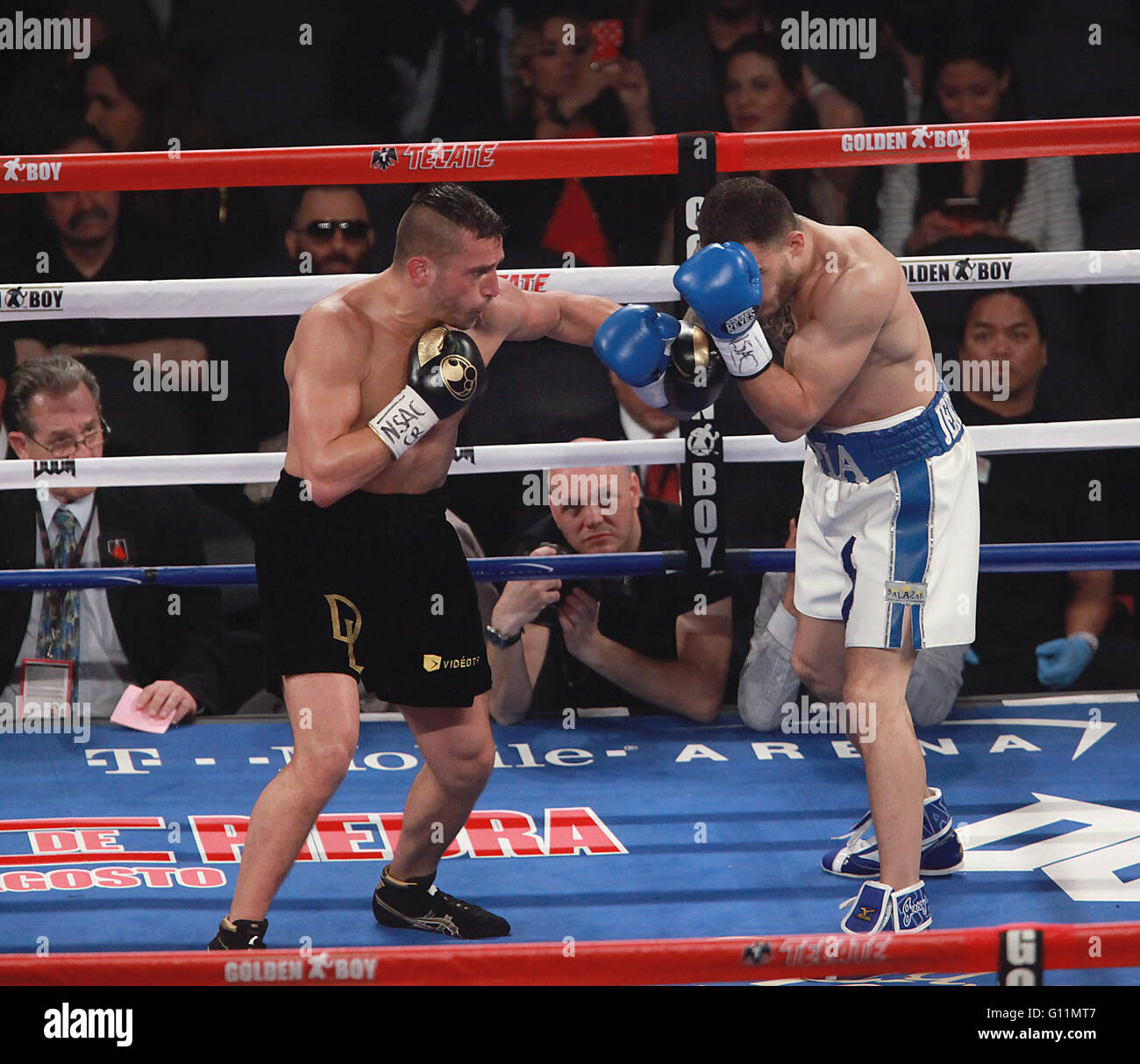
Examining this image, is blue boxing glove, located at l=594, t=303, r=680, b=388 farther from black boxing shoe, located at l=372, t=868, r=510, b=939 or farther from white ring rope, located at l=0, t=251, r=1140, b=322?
black boxing shoe, located at l=372, t=868, r=510, b=939

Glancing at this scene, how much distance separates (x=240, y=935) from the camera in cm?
211

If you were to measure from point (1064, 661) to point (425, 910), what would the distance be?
1821 mm

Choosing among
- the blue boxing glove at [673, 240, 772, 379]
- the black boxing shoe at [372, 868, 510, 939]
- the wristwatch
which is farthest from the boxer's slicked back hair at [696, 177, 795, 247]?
the black boxing shoe at [372, 868, 510, 939]

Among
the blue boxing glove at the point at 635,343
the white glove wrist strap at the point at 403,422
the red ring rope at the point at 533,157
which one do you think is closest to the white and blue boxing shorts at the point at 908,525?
the blue boxing glove at the point at 635,343

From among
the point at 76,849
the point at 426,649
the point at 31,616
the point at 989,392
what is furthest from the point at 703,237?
the point at 31,616

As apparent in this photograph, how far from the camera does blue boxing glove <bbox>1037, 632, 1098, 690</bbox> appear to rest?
3361 mm

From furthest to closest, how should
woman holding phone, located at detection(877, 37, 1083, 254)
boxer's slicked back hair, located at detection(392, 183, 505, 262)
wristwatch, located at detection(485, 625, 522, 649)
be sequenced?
1. woman holding phone, located at detection(877, 37, 1083, 254)
2. wristwatch, located at detection(485, 625, 522, 649)
3. boxer's slicked back hair, located at detection(392, 183, 505, 262)

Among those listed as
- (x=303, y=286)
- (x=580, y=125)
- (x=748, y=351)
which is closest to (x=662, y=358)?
(x=748, y=351)

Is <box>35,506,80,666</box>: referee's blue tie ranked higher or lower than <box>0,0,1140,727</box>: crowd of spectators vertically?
lower

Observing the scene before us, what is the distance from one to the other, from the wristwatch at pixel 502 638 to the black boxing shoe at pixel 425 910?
0.75 meters

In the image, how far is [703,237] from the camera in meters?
2.45

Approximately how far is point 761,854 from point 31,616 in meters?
1.81

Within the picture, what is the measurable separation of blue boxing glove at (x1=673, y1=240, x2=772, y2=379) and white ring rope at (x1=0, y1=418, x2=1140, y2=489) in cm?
62
